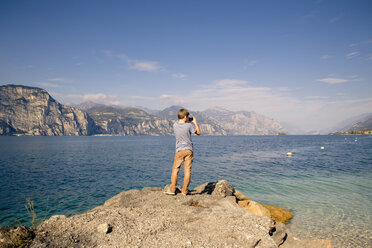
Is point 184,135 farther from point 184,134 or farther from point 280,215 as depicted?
point 280,215

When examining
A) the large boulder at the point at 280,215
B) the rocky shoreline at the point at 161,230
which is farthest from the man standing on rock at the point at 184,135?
the large boulder at the point at 280,215

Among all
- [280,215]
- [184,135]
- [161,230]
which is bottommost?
[280,215]

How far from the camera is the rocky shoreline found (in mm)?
5801

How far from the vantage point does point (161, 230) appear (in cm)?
666

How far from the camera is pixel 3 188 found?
821 inches

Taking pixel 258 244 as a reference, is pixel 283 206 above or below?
below

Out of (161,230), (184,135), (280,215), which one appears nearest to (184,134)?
(184,135)

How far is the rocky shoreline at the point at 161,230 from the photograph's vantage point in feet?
19.0

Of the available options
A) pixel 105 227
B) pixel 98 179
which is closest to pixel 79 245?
pixel 105 227

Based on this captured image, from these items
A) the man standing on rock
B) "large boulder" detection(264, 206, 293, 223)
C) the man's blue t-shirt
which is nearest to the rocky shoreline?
the man standing on rock

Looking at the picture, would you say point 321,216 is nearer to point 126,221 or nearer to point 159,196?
→ point 159,196

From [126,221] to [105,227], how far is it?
0.90 metres

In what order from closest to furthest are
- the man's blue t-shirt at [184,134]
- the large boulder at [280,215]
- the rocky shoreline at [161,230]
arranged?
1. the rocky shoreline at [161,230]
2. the man's blue t-shirt at [184,134]
3. the large boulder at [280,215]

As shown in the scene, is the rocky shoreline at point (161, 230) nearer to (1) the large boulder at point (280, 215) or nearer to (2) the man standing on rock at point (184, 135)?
(2) the man standing on rock at point (184, 135)
